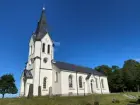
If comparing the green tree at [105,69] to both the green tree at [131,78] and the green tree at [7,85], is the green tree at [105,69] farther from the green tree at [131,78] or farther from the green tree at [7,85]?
the green tree at [7,85]

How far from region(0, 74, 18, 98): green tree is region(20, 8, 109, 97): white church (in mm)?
20940

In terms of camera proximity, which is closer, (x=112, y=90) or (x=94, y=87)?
(x=94, y=87)

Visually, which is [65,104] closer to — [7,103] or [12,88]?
[7,103]

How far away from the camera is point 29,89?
101 feet

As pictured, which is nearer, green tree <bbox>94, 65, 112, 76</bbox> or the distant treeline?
the distant treeline

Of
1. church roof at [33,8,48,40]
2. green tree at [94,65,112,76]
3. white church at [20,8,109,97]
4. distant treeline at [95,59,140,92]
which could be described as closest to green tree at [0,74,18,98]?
white church at [20,8,109,97]

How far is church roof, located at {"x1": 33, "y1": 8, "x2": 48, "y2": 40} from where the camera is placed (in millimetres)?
39463

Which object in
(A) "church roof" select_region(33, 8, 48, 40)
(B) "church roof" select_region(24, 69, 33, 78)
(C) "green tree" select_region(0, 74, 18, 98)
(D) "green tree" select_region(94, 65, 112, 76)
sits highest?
(A) "church roof" select_region(33, 8, 48, 40)

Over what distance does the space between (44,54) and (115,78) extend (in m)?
37.6

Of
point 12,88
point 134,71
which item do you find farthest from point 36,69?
point 134,71

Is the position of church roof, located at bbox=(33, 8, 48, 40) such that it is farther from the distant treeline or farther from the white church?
the distant treeline

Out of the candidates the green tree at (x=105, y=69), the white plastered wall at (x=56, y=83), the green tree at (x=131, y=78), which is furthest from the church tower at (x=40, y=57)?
the green tree at (x=105, y=69)

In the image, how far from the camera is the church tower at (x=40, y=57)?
113 feet

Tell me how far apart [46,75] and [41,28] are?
14824 mm
